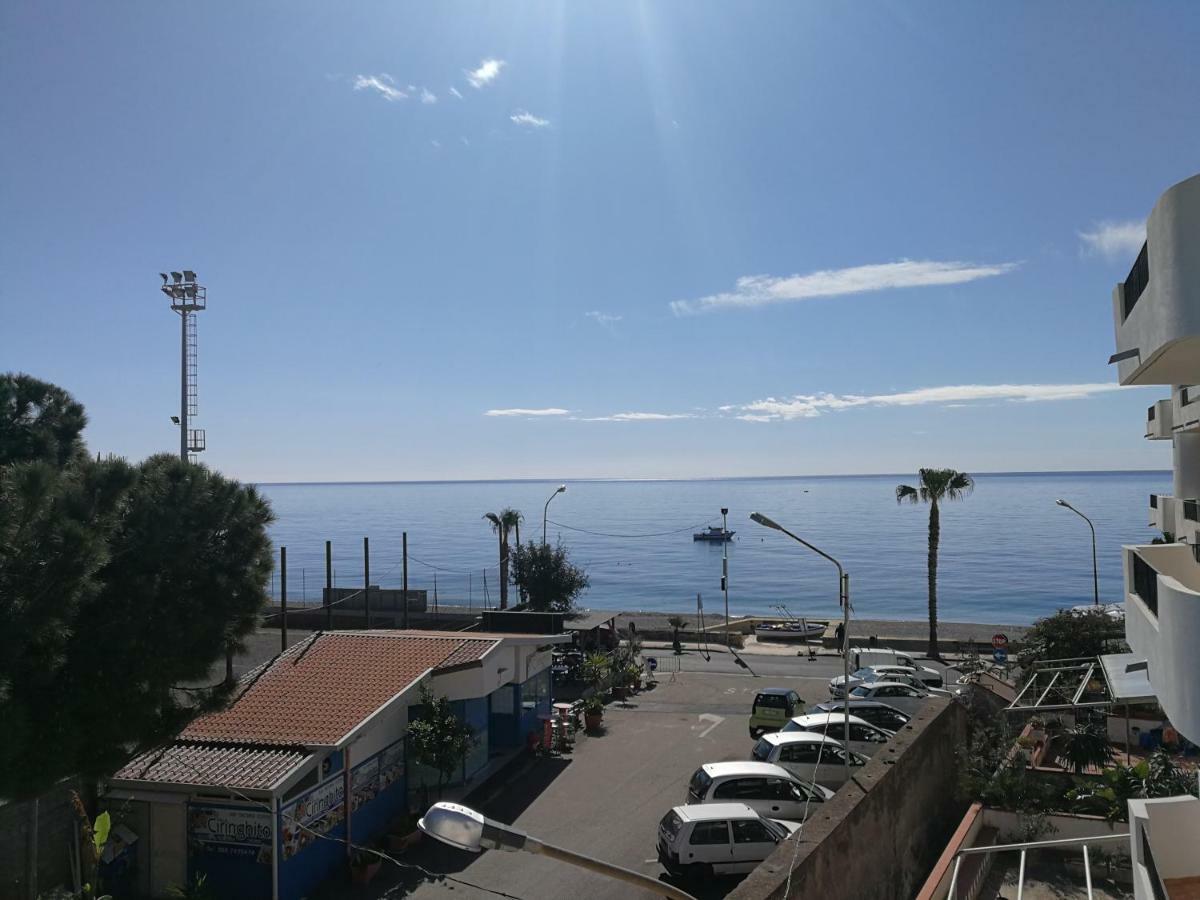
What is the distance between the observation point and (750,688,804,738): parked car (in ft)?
81.3

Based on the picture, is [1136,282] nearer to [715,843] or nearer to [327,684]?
[715,843]

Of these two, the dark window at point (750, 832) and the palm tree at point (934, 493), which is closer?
the dark window at point (750, 832)

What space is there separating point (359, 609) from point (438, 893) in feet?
152

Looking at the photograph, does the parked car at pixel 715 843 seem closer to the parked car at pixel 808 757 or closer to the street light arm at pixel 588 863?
the parked car at pixel 808 757

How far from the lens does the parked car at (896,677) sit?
28406mm

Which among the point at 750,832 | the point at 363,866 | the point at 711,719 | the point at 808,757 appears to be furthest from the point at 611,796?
the point at 711,719

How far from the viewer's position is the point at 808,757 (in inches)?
762

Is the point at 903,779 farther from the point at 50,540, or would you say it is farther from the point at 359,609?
the point at 359,609

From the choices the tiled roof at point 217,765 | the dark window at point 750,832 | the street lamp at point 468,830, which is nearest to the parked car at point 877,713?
the dark window at point 750,832

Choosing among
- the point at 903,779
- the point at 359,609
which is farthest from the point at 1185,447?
the point at 359,609

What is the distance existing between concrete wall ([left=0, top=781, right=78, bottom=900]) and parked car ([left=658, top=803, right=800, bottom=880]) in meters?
9.71

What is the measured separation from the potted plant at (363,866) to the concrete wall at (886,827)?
805 cm

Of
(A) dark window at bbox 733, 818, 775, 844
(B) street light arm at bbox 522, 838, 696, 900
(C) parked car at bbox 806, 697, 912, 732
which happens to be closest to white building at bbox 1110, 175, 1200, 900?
(B) street light arm at bbox 522, 838, 696, 900

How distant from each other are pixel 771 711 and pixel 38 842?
17927 millimetres
